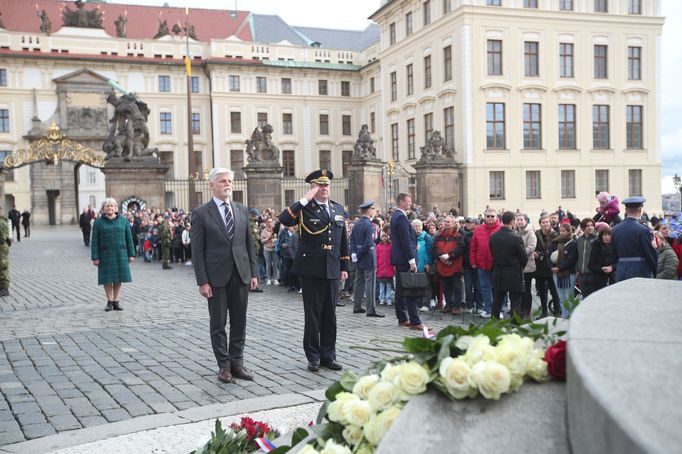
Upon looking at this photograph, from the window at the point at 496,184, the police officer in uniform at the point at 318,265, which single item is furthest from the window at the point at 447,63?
the police officer in uniform at the point at 318,265

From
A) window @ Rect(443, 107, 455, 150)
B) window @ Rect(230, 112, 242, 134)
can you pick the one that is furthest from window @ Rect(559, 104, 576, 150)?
window @ Rect(230, 112, 242, 134)

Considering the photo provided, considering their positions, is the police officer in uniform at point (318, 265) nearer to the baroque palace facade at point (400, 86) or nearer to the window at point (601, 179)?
the baroque palace facade at point (400, 86)

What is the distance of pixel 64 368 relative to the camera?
7.39 meters

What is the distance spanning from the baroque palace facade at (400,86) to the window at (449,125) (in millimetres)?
150

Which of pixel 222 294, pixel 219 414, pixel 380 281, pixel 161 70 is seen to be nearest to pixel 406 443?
pixel 219 414

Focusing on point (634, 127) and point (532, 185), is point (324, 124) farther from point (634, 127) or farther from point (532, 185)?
point (634, 127)

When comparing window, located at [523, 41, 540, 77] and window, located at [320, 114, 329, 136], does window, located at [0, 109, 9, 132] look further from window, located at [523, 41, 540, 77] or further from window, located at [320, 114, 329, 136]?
window, located at [523, 41, 540, 77]

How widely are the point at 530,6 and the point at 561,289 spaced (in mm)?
33385

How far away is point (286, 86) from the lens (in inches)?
2422

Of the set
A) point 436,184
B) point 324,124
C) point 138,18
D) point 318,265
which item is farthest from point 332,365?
point 138,18

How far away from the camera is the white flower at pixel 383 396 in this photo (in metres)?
2.34

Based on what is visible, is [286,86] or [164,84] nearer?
[164,84]

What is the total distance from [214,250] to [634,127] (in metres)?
41.7

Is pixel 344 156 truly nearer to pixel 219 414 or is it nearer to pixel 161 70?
pixel 161 70
